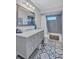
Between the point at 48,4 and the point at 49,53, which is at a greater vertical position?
the point at 48,4

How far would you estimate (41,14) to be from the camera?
5.30m

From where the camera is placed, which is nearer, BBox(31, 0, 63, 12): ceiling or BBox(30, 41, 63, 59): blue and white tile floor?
BBox(30, 41, 63, 59): blue and white tile floor

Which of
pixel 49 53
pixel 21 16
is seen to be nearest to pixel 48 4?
pixel 21 16

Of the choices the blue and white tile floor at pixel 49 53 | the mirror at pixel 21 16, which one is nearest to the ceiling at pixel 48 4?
the mirror at pixel 21 16

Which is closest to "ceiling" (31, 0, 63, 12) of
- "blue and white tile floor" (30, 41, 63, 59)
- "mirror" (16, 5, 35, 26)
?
"mirror" (16, 5, 35, 26)

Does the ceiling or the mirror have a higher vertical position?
the ceiling

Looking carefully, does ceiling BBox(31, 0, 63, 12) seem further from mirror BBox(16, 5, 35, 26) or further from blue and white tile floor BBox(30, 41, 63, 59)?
blue and white tile floor BBox(30, 41, 63, 59)

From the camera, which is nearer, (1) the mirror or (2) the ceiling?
(1) the mirror

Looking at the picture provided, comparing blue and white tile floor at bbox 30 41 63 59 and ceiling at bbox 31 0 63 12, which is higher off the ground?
ceiling at bbox 31 0 63 12

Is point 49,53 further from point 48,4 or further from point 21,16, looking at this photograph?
point 48,4

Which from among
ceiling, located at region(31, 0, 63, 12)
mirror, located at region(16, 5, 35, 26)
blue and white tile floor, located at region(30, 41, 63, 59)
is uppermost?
ceiling, located at region(31, 0, 63, 12)
